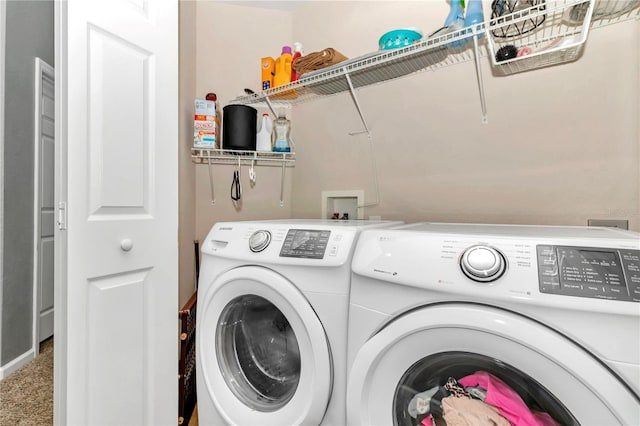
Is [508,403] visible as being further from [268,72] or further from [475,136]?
[268,72]

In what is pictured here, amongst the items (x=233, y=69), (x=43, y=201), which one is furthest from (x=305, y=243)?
(x=43, y=201)

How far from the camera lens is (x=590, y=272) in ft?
1.98

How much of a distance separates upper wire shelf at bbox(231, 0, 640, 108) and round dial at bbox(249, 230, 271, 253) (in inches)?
33.4

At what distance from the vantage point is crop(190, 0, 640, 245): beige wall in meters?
1.13

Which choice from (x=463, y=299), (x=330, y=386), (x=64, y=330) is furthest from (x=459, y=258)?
(x=64, y=330)

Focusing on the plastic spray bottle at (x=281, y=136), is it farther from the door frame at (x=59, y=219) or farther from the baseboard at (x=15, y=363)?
the baseboard at (x=15, y=363)

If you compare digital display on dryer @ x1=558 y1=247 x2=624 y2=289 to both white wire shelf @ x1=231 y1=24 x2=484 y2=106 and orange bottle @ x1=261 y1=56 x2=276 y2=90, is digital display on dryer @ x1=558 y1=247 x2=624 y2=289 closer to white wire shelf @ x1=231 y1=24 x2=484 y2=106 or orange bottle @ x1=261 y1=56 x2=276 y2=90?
white wire shelf @ x1=231 y1=24 x2=484 y2=106

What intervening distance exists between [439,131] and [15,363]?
9.35 feet

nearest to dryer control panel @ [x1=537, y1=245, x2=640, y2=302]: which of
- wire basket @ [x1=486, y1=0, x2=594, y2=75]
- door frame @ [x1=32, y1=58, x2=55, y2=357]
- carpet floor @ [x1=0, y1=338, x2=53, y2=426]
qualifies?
wire basket @ [x1=486, y1=0, x2=594, y2=75]

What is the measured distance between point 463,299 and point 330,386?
0.47 m

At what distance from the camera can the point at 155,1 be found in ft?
3.98

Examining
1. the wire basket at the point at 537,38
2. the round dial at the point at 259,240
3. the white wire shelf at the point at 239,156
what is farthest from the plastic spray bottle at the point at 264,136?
the wire basket at the point at 537,38

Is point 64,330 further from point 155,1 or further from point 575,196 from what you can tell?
point 575,196

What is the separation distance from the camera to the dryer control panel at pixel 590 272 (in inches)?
22.4
